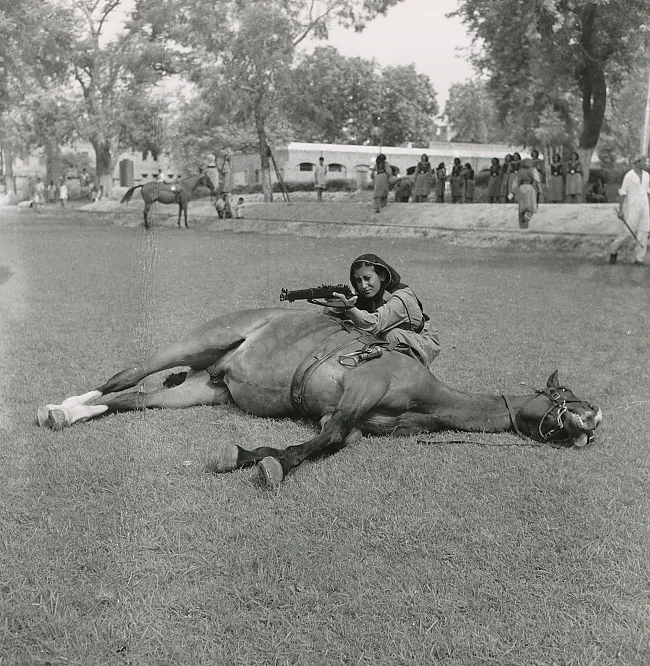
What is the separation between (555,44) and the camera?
17.9 meters

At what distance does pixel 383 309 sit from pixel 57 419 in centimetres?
222

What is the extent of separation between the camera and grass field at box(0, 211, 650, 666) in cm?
279

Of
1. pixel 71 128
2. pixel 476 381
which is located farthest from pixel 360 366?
pixel 71 128

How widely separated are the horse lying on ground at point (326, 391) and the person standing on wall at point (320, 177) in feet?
62.2

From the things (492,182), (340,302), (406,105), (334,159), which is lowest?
(340,302)

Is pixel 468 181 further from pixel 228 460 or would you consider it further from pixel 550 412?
pixel 228 460

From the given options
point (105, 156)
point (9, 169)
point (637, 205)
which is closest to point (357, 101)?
point (105, 156)

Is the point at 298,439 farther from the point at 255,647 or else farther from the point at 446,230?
the point at 446,230

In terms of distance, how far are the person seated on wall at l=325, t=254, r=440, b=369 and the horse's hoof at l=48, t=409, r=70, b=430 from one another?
1.84 meters

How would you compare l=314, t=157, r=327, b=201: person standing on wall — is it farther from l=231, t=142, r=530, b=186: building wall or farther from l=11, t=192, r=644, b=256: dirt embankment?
l=11, t=192, r=644, b=256: dirt embankment

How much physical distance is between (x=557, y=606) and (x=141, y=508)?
77.0 inches

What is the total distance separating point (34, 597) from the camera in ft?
9.81

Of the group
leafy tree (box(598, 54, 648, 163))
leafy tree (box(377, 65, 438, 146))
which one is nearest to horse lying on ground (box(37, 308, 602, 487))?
leafy tree (box(377, 65, 438, 146))

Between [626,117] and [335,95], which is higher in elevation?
[626,117]
